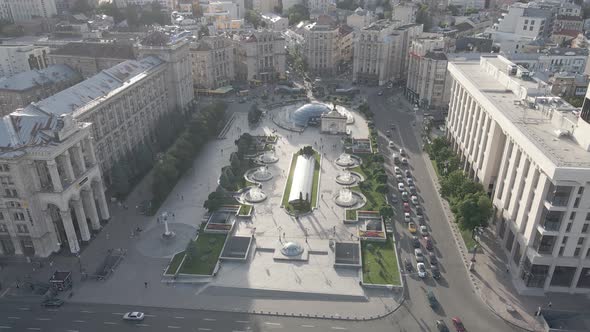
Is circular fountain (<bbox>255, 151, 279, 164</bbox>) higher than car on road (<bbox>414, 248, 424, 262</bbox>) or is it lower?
higher

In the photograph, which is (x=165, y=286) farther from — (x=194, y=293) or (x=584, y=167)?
(x=584, y=167)

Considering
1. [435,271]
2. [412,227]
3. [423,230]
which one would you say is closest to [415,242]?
[423,230]

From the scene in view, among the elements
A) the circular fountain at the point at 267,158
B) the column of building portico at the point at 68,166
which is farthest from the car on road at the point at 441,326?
the column of building portico at the point at 68,166

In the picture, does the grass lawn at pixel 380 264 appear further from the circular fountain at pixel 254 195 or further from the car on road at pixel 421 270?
the circular fountain at pixel 254 195

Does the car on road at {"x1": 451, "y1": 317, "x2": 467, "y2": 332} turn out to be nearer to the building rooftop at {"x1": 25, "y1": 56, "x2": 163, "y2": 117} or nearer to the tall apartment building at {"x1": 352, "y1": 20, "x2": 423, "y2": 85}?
the building rooftop at {"x1": 25, "y1": 56, "x2": 163, "y2": 117}

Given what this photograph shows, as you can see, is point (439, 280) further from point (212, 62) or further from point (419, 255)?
point (212, 62)

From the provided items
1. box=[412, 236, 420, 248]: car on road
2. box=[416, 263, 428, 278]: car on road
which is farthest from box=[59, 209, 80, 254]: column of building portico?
box=[412, 236, 420, 248]: car on road
